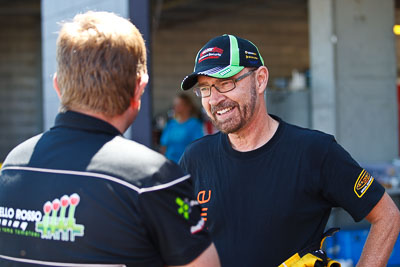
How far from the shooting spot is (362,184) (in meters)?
1.98

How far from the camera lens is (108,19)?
1387mm

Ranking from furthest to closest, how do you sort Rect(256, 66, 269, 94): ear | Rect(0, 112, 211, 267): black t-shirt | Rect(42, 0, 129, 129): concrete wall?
Rect(42, 0, 129, 129): concrete wall
Rect(256, 66, 269, 94): ear
Rect(0, 112, 211, 267): black t-shirt

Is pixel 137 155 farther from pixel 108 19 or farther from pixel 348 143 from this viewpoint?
pixel 348 143

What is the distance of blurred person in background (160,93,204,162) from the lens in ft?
22.2

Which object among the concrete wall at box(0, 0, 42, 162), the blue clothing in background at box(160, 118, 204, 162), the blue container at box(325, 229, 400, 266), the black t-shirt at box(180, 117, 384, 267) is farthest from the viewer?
the concrete wall at box(0, 0, 42, 162)

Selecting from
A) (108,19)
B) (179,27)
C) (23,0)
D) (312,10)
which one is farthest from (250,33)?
(108,19)

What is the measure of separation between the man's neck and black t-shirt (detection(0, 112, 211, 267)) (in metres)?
0.79

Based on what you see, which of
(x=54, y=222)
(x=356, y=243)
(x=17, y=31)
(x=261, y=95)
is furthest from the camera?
(x=17, y=31)

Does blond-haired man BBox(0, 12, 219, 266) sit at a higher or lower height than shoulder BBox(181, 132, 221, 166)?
higher

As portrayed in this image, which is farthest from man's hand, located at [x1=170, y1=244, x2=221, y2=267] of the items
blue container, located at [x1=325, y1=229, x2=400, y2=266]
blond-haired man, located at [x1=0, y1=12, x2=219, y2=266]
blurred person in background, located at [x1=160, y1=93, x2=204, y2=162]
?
blurred person in background, located at [x1=160, y1=93, x2=204, y2=162]

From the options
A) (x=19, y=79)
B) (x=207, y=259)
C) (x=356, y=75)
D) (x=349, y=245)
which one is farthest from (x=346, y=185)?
(x=19, y=79)

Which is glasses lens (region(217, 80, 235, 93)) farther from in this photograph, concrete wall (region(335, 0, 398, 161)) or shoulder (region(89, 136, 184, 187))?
concrete wall (region(335, 0, 398, 161))

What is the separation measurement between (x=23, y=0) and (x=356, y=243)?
8.91 metres

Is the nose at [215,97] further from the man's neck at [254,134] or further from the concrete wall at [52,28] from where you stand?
the concrete wall at [52,28]
